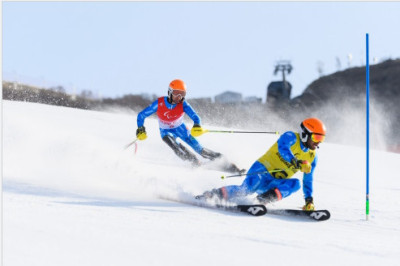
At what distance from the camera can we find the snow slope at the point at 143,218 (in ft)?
11.6

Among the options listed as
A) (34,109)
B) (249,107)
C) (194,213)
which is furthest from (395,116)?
(194,213)

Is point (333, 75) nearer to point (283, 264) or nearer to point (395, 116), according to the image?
point (395, 116)

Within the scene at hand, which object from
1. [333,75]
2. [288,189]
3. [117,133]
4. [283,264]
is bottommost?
[283,264]

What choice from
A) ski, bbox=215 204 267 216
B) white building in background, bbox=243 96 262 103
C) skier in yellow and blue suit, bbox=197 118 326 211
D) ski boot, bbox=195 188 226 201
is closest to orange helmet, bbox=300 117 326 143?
skier in yellow and blue suit, bbox=197 118 326 211

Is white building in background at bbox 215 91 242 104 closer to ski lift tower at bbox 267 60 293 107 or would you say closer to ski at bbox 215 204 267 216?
ski lift tower at bbox 267 60 293 107

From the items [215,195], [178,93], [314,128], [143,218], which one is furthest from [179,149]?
[143,218]

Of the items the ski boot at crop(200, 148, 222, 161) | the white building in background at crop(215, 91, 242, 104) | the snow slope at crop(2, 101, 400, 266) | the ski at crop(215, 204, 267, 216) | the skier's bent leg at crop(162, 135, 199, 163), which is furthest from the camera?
the white building in background at crop(215, 91, 242, 104)

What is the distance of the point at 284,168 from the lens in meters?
5.69

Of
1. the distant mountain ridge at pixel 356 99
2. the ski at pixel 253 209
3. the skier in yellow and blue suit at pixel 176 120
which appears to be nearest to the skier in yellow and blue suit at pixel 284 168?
the ski at pixel 253 209

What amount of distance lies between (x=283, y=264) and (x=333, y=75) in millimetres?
55035

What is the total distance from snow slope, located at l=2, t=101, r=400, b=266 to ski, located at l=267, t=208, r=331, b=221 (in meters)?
0.17

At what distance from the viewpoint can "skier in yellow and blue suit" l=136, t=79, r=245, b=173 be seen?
744cm

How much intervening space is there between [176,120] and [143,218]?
3500mm

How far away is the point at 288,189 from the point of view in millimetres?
5625
